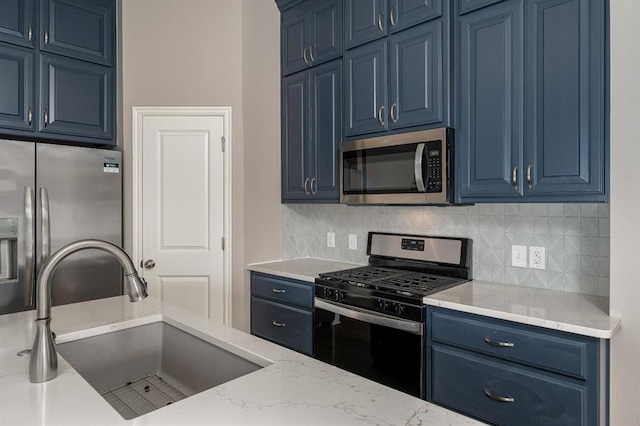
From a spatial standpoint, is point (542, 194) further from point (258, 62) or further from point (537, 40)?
point (258, 62)

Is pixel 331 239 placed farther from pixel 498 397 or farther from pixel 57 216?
pixel 57 216

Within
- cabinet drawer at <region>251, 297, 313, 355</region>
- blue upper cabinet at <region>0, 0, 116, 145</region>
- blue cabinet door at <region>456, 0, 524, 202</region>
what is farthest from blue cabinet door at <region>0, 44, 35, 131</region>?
blue cabinet door at <region>456, 0, 524, 202</region>

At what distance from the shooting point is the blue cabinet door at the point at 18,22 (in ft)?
9.23

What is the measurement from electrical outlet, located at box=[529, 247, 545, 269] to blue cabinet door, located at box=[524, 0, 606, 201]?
44 centimetres

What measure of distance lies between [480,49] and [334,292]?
158 cm

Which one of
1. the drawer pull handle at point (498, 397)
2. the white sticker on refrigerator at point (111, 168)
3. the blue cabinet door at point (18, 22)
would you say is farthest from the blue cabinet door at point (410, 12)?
the blue cabinet door at point (18, 22)

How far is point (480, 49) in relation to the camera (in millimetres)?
2197

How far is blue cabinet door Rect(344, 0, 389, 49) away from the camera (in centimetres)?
262

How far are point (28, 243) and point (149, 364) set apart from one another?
1656 mm

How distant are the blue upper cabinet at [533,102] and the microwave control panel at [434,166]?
0.34 ft

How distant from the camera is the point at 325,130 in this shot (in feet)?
9.84

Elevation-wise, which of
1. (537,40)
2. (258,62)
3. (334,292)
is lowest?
(334,292)

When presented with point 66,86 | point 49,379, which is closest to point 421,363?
point 49,379

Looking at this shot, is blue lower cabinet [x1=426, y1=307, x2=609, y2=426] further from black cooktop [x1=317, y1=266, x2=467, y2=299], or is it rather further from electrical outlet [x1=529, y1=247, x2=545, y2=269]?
electrical outlet [x1=529, y1=247, x2=545, y2=269]
